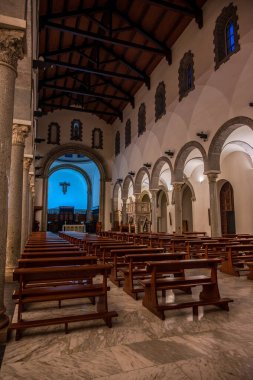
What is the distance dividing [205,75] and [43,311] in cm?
1037

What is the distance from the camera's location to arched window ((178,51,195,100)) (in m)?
12.0

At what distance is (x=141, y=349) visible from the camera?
100 inches

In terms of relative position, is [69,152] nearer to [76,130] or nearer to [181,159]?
[76,130]

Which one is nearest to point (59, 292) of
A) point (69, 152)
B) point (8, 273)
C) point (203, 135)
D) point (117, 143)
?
point (8, 273)

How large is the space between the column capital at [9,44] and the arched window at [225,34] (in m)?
8.41

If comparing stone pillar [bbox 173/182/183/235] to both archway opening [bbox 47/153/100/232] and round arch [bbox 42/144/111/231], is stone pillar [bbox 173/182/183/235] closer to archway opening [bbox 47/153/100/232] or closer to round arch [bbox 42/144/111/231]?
round arch [bbox 42/144/111/231]

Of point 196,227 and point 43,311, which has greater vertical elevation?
point 196,227

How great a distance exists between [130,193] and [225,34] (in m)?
14.6

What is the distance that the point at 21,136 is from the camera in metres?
6.00

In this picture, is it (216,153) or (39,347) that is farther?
(216,153)

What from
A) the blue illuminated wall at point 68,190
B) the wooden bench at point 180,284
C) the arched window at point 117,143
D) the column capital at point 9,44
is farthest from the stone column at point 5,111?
the blue illuminated wall at point 68,190

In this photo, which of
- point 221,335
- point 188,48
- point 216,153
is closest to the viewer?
point 221,335

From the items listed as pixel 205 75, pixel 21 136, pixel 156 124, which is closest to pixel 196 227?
pixel 156 124

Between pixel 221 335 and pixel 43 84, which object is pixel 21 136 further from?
pixel 43 84
